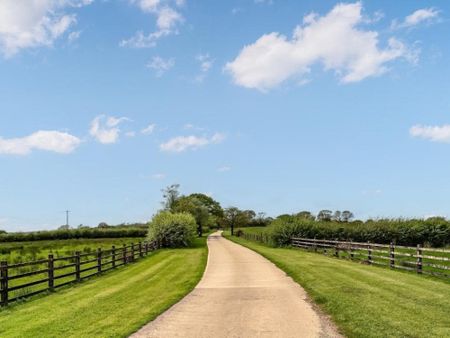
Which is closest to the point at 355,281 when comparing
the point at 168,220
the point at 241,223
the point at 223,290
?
the point at 223,290

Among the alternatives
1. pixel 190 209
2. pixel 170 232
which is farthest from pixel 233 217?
pixel 170 232

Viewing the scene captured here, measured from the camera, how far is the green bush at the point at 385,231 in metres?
40.5

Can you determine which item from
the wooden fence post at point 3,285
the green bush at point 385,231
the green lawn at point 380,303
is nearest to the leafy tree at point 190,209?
the green bush at point 385,231

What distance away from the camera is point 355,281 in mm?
15445

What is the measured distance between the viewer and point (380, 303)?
447 inches

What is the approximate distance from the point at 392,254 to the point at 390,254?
4.0 inches

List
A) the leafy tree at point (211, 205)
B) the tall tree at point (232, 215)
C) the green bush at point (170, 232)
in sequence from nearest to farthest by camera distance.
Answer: the green bush at point (170, 232)
the tall tree at point (232, 215)
the leafy tree at point (211, 205)

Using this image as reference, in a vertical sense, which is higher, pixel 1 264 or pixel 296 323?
pixel 1 264

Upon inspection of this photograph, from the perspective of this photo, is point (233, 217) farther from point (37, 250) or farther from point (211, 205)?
point (37, 250)

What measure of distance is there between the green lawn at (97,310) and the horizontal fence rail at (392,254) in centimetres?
966

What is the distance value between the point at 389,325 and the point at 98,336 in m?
5.53

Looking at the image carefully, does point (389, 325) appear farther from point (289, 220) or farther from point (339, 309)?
point (289, 220)

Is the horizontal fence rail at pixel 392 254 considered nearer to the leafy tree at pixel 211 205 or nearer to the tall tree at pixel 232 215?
the tall tree at pixel 232 215

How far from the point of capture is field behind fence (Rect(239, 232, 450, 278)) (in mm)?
19594
